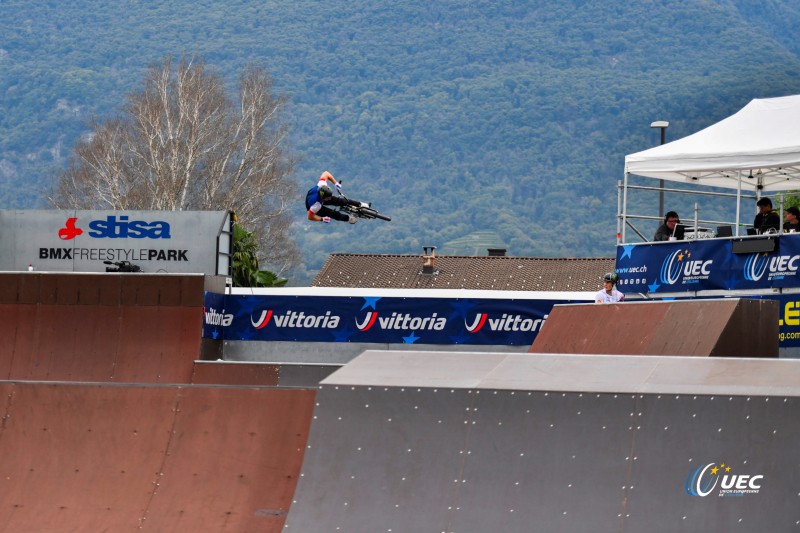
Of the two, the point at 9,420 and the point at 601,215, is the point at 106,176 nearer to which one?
the point at 9,420

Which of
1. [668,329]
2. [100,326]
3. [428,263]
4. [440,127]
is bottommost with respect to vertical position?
[440,127]

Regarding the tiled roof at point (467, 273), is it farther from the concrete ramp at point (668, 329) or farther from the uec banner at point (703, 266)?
the concrete ramp at point (668, 329)

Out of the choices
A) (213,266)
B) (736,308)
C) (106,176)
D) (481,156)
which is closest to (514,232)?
(481,156)

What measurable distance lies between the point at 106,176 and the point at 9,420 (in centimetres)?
4761

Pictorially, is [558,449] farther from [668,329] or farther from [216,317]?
[216,317]

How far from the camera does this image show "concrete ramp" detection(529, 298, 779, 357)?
12109 mm

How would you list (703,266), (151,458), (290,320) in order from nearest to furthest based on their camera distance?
(151,458)
(703,266)
(290,320)

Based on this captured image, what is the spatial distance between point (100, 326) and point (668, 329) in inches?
381

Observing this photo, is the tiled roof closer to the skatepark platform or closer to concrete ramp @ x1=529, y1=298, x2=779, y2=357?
concrete ramp @ x1=529, y1=298, x2=779, y2=357

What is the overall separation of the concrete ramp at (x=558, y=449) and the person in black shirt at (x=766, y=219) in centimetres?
651

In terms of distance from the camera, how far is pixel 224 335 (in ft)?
69.2

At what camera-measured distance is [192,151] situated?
5653 cm

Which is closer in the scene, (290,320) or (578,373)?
(578,373)

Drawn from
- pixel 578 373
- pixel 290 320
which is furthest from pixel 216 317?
pixel 578 373
